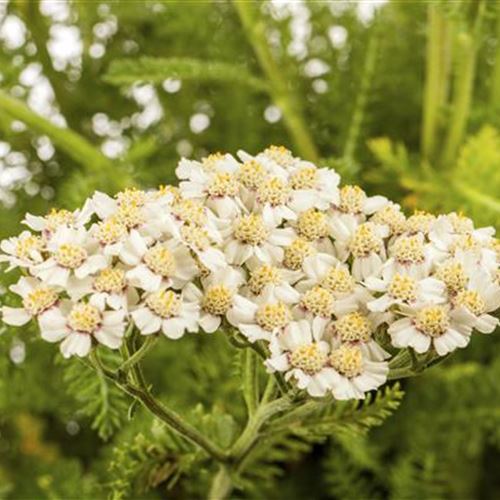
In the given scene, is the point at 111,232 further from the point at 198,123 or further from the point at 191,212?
the point at 198,123

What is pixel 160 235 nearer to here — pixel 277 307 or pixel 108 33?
pixel 277 307

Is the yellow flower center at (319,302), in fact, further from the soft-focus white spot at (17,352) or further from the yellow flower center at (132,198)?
the soft-focus white spot at (17,352)

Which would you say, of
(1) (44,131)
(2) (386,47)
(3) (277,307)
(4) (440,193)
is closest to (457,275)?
(3) (277,307)

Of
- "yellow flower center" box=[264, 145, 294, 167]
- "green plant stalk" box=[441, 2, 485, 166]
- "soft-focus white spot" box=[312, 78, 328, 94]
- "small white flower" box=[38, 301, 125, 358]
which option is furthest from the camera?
"soft-focus white spot" box=[312, 78, 328, 94]

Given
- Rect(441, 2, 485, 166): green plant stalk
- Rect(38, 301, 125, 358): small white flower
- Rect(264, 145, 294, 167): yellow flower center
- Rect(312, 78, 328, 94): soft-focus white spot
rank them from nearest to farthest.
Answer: Rect(38, 301, 125, 358): small white flower → Rect(264, 145, 294, 167): yellow flower center → Rect(441, 2, 485, 166): green plant stalk → Rect(312, 78, 328, 94): soft-focus white spot

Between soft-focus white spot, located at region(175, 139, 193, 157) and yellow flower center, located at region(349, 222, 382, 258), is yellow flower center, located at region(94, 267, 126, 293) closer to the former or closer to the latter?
yellow flower center, located at region(349, 222, 382, 258)

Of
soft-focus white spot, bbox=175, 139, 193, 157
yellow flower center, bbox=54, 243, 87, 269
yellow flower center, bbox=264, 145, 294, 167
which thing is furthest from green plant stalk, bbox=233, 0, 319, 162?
yellow flower center, bbox=54, 243, 87, 269

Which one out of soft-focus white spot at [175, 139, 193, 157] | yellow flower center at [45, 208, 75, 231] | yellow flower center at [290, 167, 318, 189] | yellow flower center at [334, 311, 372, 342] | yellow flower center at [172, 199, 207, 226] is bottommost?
soft-focus white spot at [175, 139, 193, 157]
